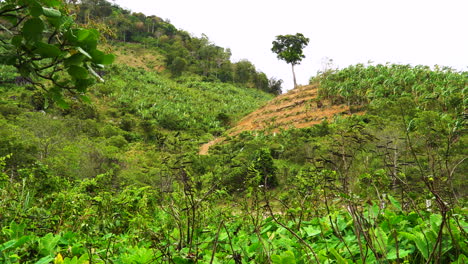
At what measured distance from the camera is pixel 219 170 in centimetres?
552

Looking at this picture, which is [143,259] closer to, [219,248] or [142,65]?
[219,248]

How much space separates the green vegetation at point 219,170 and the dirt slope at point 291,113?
1413 millimetres

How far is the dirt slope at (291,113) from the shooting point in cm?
2621

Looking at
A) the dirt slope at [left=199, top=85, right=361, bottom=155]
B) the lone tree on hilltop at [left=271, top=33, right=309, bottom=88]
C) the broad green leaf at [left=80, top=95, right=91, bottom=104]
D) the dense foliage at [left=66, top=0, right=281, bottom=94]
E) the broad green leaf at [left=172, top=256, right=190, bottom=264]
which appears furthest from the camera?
the dense foliage at [left=66, top=0, right=281, bottom=94]

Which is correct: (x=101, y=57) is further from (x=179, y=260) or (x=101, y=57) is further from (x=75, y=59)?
(x=179, y=260)

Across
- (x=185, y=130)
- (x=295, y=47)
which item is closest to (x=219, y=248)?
(x=185, y=130)

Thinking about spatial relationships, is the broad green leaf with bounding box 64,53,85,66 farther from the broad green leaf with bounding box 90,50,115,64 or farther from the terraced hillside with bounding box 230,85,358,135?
the terraced hillside with bounding box 230,85,358,135

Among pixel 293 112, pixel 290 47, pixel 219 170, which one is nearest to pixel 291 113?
pixel 293 112

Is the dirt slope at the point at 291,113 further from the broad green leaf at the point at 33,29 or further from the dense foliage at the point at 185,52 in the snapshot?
the broad green leaf at the point at 33,29

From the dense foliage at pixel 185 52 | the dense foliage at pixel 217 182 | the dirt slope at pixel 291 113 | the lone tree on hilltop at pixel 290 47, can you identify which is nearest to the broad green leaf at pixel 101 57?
the dense foliage at pixel 217 182

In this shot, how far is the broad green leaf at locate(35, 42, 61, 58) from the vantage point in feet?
2.55

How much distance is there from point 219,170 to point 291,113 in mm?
25297

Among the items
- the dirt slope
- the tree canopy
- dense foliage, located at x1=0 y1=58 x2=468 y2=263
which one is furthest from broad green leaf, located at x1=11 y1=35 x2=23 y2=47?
the dirt slope

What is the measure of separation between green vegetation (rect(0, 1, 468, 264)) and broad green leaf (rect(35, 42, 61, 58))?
7.7 inches
